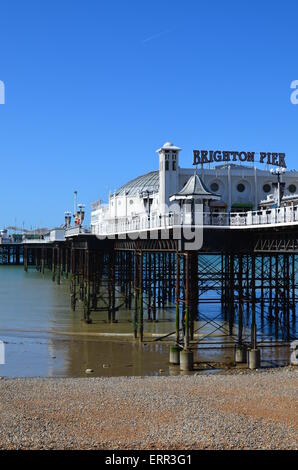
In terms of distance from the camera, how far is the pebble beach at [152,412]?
13102mm

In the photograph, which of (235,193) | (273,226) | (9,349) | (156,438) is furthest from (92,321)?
(156,438)

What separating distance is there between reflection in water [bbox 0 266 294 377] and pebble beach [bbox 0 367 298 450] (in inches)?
97.0

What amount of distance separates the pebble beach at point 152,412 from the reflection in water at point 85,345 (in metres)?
2.46

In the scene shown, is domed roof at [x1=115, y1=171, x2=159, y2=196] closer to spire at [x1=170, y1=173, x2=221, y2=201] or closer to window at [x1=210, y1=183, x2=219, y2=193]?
window at [x1=210, y1=183, x2=219, y2=193]

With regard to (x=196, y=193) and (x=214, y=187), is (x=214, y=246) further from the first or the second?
(x=214, y=187)

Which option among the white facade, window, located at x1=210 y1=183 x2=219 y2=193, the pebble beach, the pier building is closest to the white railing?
the pier building

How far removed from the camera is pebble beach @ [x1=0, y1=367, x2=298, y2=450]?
13.1m

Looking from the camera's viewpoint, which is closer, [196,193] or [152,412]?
[152,412]

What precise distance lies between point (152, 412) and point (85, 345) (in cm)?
1278

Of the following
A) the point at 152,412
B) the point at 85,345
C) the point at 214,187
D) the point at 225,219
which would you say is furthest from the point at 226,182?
the point at 152,412

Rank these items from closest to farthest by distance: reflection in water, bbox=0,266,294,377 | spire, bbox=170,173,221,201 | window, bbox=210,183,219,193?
reflection in water, bbox=0,266,294,377
spire, bbox=170,173,221,201
window, bbox=210,183,219,193

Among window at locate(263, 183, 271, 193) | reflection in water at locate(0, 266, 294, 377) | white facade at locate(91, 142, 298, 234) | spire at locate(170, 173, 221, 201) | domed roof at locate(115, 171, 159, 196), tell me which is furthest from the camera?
domed roof at locate(115, 171, 159, 196)

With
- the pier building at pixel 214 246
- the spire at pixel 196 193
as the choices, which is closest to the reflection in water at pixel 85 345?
the pier building at pixel 214 246

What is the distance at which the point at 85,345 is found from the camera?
1094 inches
